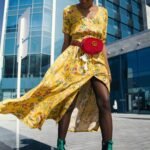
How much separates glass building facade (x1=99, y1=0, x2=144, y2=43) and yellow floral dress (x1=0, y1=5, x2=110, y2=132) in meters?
37.8

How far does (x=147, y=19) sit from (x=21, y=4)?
19.7 meters

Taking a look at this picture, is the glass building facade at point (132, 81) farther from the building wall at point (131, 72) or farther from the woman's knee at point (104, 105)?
the woman's knee at point (104, 105)

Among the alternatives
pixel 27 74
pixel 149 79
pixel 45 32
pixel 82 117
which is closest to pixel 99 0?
pixel 45 32

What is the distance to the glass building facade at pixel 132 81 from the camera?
25.3 m

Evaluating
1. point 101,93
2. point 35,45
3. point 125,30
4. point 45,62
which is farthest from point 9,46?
point 101,93

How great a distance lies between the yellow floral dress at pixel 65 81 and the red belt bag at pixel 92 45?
0.16 feet

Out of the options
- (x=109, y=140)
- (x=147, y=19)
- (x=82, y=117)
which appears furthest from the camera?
(x=147, y=19)

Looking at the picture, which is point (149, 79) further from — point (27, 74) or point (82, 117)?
point (82, 117)

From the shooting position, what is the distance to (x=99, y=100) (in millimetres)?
3139

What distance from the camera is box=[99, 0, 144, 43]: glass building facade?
4225 cm

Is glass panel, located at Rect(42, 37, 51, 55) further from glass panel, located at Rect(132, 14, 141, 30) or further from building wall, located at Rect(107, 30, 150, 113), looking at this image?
glass panel, located at Rect(132, 14, 141, 30)

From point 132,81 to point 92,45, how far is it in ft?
79.4

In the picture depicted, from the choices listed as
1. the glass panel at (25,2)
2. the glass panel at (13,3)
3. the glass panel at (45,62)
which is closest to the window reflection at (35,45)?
the glass panel at (45,62)

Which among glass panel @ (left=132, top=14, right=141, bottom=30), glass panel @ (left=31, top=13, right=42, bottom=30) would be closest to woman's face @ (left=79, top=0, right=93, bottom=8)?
glass panel @ (left=31, top=13, right=42, bottom=30)
